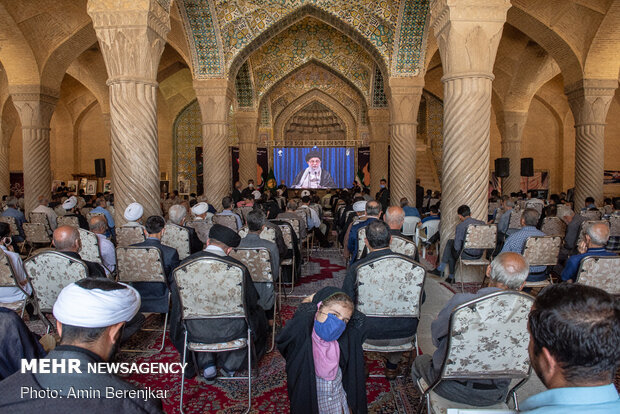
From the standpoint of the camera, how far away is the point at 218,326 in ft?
9.24

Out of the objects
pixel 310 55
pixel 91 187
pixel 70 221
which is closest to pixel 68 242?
pixel 70 221

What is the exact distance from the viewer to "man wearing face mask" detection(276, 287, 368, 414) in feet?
6.61

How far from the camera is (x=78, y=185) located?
59.7 feet

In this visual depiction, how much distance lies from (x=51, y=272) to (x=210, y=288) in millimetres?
1185

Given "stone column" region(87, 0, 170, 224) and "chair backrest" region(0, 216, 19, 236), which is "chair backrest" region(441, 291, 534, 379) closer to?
"stone column" region(87, 0, 170, 224)

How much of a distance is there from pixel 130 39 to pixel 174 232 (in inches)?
111

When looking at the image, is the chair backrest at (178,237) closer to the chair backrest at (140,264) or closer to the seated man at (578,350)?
the chair backrest at (140,264)

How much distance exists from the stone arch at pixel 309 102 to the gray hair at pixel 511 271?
16170 mm

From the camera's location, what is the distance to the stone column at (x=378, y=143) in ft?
48.1

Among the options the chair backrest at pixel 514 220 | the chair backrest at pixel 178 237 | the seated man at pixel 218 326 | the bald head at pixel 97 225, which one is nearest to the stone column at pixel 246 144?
the chair backrest at pixel 514 220

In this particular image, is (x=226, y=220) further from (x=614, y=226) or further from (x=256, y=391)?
(x=614, y=226)

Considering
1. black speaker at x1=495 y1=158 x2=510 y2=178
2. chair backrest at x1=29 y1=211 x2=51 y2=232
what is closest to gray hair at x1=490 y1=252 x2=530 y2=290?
chair backrest at x1=29 y1=211 x2=51 y2=232

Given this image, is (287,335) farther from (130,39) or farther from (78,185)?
(78,185)

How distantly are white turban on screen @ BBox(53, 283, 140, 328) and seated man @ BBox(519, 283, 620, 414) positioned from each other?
116cm
